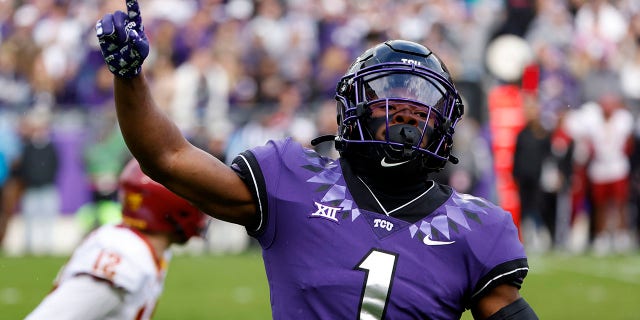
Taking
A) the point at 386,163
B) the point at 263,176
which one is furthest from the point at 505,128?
the point at 263,176

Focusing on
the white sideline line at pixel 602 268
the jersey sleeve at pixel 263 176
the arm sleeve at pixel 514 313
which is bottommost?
the white sideline line at pixel 602 268

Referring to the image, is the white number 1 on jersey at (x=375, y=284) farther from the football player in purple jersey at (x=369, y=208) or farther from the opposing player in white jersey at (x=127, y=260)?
the opposing player in white jersey at (x=127, y=260)

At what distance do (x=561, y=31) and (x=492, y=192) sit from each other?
251cm

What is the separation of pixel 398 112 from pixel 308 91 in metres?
9.85

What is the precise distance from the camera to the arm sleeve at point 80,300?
150 inches

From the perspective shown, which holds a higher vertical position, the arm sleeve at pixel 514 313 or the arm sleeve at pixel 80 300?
the arm sleeve at pixel 514 313

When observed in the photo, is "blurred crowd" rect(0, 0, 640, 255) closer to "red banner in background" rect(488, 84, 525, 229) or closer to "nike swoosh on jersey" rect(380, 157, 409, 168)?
"red banner in background" rect(488, 84, 525, 229)

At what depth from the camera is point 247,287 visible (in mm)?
10234

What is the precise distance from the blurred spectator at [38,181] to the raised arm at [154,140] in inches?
379

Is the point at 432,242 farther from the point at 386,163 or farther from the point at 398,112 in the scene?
the point at 398,112

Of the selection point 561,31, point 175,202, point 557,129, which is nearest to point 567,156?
point 557,129

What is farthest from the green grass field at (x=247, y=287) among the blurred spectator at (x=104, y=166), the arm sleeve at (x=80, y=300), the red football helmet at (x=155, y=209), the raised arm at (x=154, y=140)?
the raised arm at (x=154, y=140)

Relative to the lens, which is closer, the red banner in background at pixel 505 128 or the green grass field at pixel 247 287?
the green grass field at pixel 247 287

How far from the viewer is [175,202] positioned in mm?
4426
